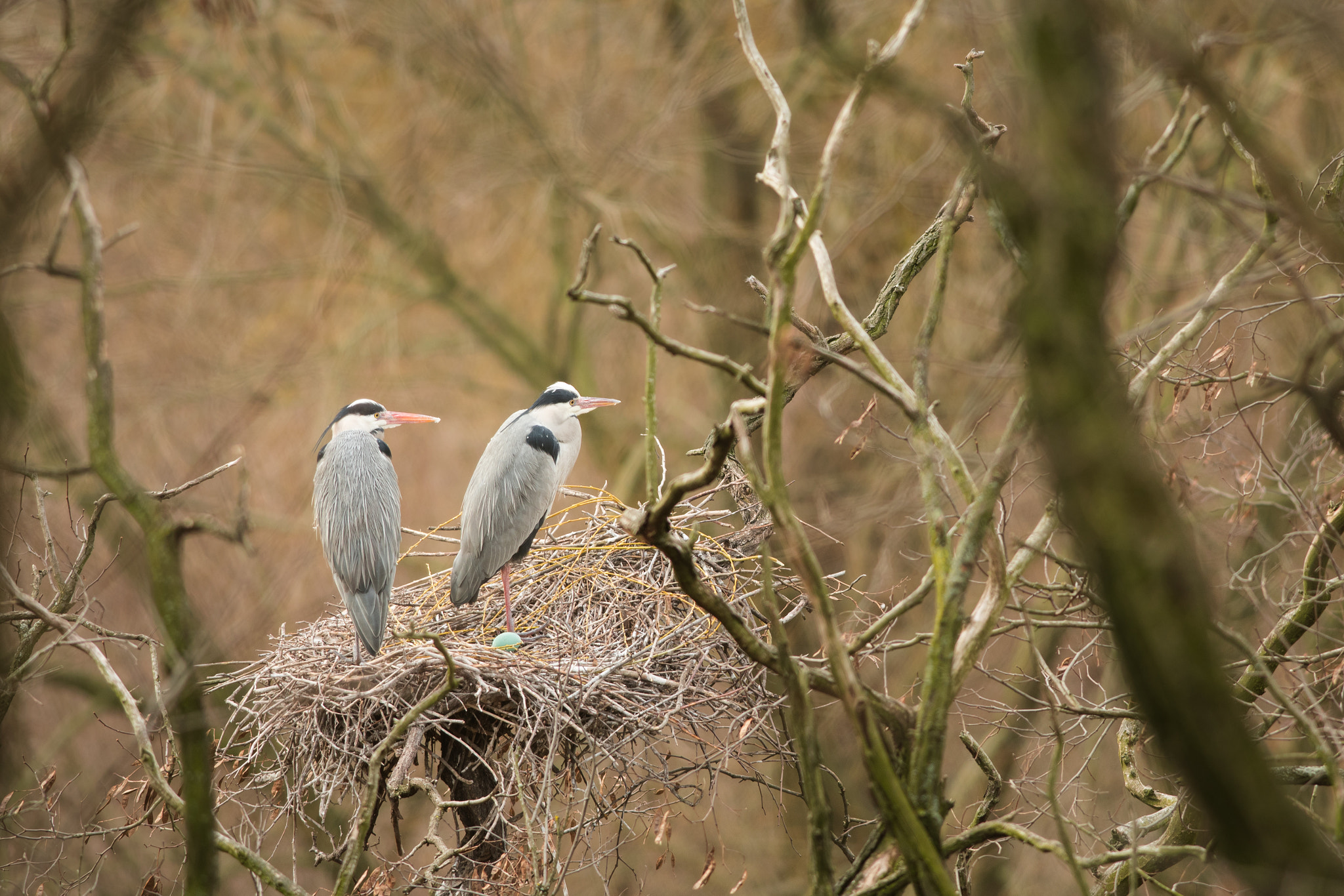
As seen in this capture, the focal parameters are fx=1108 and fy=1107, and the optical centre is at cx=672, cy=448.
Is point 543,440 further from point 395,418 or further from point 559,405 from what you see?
point 395,418

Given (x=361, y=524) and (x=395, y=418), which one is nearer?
(x=361, y=524)

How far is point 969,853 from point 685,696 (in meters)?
0.87

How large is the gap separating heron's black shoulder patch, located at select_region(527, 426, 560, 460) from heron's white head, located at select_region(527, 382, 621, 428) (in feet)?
0.79

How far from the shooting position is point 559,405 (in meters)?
4.43

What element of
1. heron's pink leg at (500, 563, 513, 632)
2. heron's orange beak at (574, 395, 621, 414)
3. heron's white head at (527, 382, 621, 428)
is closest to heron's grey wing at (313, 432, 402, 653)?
heron's pink leg at (500, 563, 513, 632)

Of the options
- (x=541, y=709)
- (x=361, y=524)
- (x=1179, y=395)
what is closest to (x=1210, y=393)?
(x=1179, y=395)

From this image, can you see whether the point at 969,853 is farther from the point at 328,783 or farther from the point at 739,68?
the point at 739,68

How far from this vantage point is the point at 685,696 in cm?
318

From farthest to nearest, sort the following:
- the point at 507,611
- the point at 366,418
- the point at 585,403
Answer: the point at 585,403 → the point at 366,418 → the point at 507,611

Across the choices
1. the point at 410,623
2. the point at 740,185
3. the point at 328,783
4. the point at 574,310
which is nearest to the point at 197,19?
the point at 574,310

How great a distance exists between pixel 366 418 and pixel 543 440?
29.6 inches

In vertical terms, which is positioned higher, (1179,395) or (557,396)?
(1179,395)

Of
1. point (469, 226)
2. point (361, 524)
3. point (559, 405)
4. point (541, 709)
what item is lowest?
point (541, 709)

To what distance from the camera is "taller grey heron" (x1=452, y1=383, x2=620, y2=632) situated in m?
3.75
